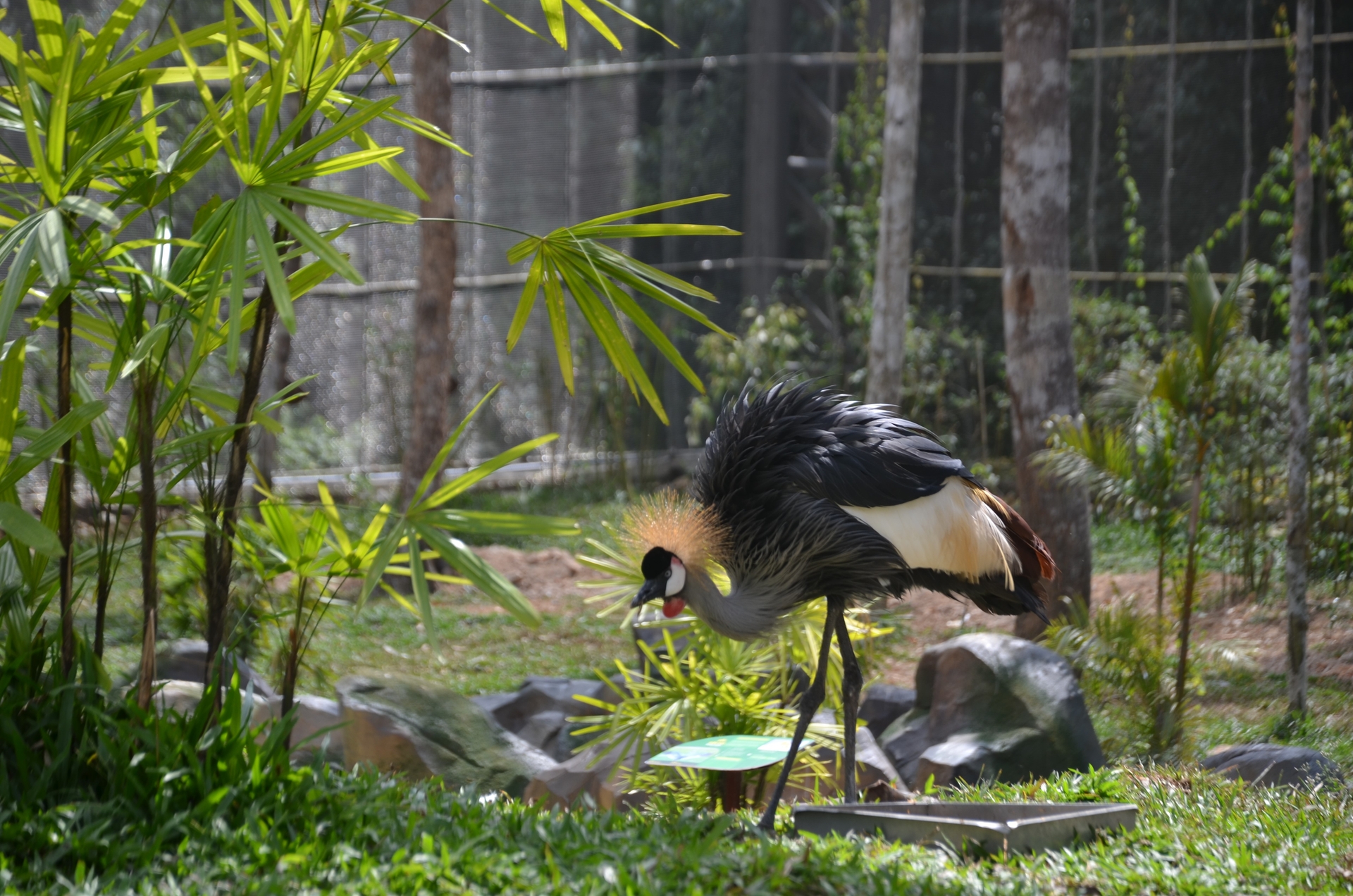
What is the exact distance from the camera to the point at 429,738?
14.9 ft

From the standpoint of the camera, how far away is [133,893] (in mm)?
Answer: 2367

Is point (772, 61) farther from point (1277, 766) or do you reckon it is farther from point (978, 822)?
point (978, 822)

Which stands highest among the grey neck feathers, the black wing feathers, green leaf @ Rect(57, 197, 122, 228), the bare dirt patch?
green leaf @ Rect(57, 197, 122, 228)

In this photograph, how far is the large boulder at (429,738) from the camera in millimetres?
4445

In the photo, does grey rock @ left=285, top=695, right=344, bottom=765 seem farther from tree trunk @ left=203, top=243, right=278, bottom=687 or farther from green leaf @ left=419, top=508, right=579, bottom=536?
green leaf @ left=419, top=508, right=579, bottom=536

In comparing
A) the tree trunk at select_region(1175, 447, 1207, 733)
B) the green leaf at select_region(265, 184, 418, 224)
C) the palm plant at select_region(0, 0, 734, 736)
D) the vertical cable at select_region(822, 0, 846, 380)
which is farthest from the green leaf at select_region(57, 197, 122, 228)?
the vertical cable at select_region(822, 0, 846, 380)

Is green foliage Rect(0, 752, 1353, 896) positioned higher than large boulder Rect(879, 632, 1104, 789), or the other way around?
green foliage Rect(0, 752, 1353, 896)

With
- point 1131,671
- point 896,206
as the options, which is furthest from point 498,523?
point 896,206

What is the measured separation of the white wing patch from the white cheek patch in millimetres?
518

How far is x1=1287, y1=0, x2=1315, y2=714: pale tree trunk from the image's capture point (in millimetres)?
4945

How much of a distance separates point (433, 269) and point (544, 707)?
3432 millimetres

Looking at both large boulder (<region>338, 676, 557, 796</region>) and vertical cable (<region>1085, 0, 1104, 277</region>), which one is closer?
large boulder (<region>338, 676, 557, 796</region>)

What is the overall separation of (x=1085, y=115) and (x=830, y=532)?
7711 millimetres

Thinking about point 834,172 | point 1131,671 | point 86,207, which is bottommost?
point 1131,671
